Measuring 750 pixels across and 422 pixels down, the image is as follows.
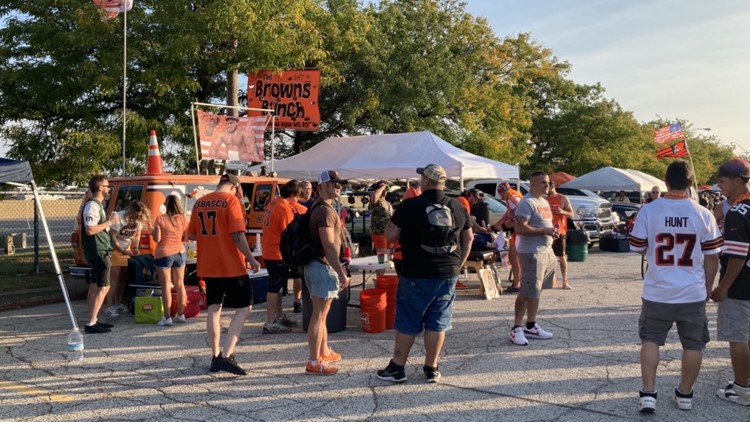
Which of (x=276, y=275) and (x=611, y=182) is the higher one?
(x=611, y=182)

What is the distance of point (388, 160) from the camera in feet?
48.3

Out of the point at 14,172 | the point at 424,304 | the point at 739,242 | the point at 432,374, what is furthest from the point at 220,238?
the point at 739,242

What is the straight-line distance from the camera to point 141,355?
6254 millimetres

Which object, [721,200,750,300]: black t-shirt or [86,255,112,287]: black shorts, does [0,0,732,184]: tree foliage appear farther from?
[721,200,750,300]: black t-shirt

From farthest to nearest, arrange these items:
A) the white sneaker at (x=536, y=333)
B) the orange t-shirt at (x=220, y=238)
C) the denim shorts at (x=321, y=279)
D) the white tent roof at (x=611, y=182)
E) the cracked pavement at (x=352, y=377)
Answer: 1. the white tent roof at (x=611, y=182)
2. the white sneaker at (x=536, y=333)
3. the orange t-shirt at (x=220, y=238)
4. the denim shorts at (x=321, y=279)
5. the cracked pavement at (x=352, y=377)

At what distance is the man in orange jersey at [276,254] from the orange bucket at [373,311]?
915 mm

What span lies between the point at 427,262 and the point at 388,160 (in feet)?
32.4

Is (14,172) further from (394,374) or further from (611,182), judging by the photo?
(611,182)

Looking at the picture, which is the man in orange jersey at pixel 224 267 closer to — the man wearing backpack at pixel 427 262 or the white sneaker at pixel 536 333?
the man wearing backpack at pixel 427 262

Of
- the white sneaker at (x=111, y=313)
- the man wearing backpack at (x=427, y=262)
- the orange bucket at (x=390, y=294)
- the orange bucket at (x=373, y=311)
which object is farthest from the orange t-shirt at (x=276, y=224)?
the white sneaker at (x=111, y=313)

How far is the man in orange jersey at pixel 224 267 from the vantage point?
5.46 meters

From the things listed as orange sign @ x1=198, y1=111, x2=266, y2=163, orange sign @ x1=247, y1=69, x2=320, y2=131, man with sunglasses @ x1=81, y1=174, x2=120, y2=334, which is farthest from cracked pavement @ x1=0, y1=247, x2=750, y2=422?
orange sign @ x1=247, y1=69, x2=320, y2=131

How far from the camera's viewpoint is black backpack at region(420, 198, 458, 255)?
4.95 meters

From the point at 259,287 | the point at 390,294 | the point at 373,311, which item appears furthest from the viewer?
the point at 259,287
